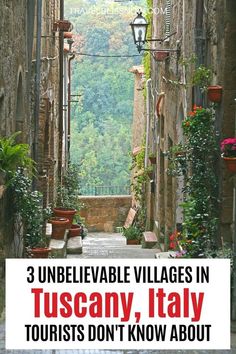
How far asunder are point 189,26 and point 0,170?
4.74 metres

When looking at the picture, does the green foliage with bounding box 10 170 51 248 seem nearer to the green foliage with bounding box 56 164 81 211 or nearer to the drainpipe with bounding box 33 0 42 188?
the drainpipe with bounding box 33 0 42 188

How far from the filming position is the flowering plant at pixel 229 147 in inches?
366


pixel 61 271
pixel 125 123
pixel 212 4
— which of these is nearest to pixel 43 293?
pixel 61 271

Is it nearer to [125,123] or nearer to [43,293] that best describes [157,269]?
[43,293]

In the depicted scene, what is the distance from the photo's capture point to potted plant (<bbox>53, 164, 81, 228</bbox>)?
18.6 metres

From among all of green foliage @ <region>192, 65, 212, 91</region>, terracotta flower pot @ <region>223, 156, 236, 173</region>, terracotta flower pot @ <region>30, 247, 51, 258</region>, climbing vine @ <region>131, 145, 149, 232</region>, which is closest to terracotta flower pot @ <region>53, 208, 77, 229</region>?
climbing vine @ <region>131, 145, 149, 232</region>

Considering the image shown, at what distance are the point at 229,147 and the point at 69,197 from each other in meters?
12.3

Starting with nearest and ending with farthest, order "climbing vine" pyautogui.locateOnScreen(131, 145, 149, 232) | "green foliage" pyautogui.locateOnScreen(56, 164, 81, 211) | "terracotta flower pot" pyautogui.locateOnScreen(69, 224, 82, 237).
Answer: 1. "terracotta flower pot" pyautogui.locateOnScreen(69, 224, 82, 237)
2. "green foliage" pyautogui.locateOnScreen(56, 164, 81, 211)
3. "climbing vine" pyautogui.locateOnScreen(131, 145, 149, 232)

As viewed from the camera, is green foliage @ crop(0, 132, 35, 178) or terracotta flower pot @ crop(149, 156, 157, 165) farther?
terracotta flower pot @ crop(149, 156, 157, 165)

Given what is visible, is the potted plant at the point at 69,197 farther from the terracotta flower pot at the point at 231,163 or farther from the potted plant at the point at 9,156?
the terracotta flower pot at the point at 231,163

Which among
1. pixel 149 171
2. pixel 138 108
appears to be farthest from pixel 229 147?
pixel 138 108

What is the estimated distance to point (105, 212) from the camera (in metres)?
29.3

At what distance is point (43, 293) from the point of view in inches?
279

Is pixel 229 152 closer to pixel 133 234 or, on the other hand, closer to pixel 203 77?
pixel 203 77
